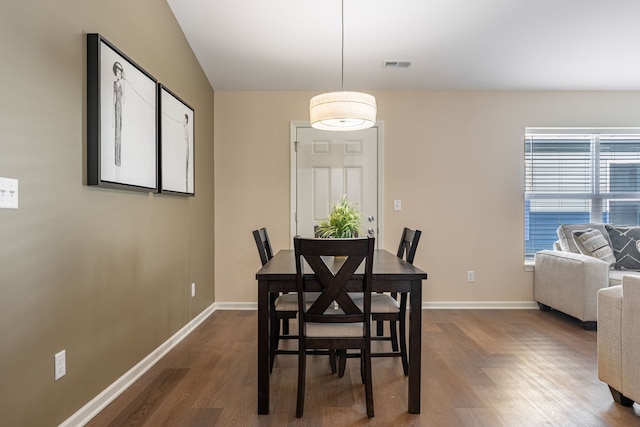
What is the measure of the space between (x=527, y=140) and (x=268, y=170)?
2.87m

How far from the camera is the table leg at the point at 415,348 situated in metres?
2.13

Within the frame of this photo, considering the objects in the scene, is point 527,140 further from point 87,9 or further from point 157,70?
point 87,9

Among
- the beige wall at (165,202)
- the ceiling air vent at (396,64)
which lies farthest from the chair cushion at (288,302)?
the ceiling air vent at (396,64)

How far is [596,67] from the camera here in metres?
3.97

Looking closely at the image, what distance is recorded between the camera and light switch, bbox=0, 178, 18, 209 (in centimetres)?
153

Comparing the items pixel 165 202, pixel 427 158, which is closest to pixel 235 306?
pixel 165 202

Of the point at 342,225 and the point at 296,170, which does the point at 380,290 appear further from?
the point at 296,170

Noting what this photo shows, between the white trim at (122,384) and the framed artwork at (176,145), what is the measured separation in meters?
1.15

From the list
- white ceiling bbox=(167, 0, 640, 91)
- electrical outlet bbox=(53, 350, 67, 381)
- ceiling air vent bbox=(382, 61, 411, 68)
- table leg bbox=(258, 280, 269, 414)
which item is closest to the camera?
electrical outlet bbox=(53, 350, 67, 381)

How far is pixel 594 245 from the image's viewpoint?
3896 millimetres

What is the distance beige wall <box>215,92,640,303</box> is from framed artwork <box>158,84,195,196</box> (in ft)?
2.72

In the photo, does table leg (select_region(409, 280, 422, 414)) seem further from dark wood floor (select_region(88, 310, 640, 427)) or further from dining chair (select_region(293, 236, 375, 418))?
dining chair (select_region(293, 236, 375, 418))

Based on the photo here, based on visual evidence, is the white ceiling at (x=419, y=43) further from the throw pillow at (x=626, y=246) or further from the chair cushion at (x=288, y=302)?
the chair cushion at (x=288, y=302)

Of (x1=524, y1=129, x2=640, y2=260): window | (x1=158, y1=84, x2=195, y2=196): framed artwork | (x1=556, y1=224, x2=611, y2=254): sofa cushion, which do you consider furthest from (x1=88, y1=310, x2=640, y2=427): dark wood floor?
(x1=524, y1=129, x2=640, y2=260): window
